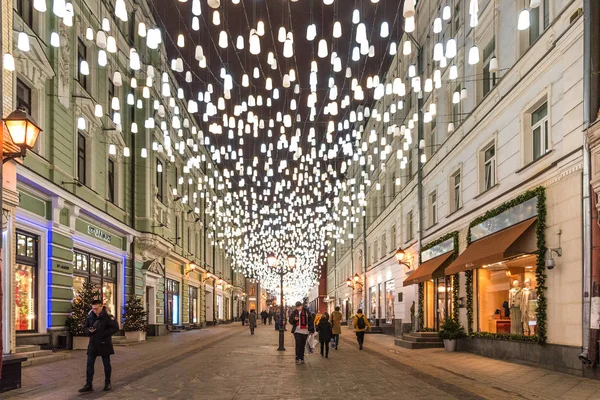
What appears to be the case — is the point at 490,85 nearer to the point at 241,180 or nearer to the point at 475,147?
the point at 475,147

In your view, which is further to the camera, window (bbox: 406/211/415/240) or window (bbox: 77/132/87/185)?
window (bbox: 406/211/415/240)

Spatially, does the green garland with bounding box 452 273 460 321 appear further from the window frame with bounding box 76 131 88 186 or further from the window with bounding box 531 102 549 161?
the window frame with bounding box 76 131 88 186

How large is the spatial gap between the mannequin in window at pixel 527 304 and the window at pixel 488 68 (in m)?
6.26

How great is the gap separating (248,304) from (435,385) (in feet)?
334

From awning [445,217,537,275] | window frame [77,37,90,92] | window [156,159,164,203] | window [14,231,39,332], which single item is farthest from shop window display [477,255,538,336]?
window [156,159,164,203]

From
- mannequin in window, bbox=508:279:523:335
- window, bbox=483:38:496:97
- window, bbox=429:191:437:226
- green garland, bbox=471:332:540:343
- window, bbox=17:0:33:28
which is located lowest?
green garland, bbox=471:332:540:343

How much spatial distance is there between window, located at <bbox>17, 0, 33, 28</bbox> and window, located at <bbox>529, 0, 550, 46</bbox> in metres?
14.2

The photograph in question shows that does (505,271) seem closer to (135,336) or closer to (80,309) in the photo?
(80,309)

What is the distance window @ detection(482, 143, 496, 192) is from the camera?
21031mm

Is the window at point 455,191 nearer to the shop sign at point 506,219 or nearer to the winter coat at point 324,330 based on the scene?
the shop sign at point 506,219

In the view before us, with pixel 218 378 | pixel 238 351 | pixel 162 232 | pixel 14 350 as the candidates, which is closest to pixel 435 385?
pixel 218 378

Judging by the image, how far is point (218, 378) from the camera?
15070 mm

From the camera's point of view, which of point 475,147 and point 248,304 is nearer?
point 475,147

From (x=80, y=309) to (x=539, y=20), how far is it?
17.1 metres
